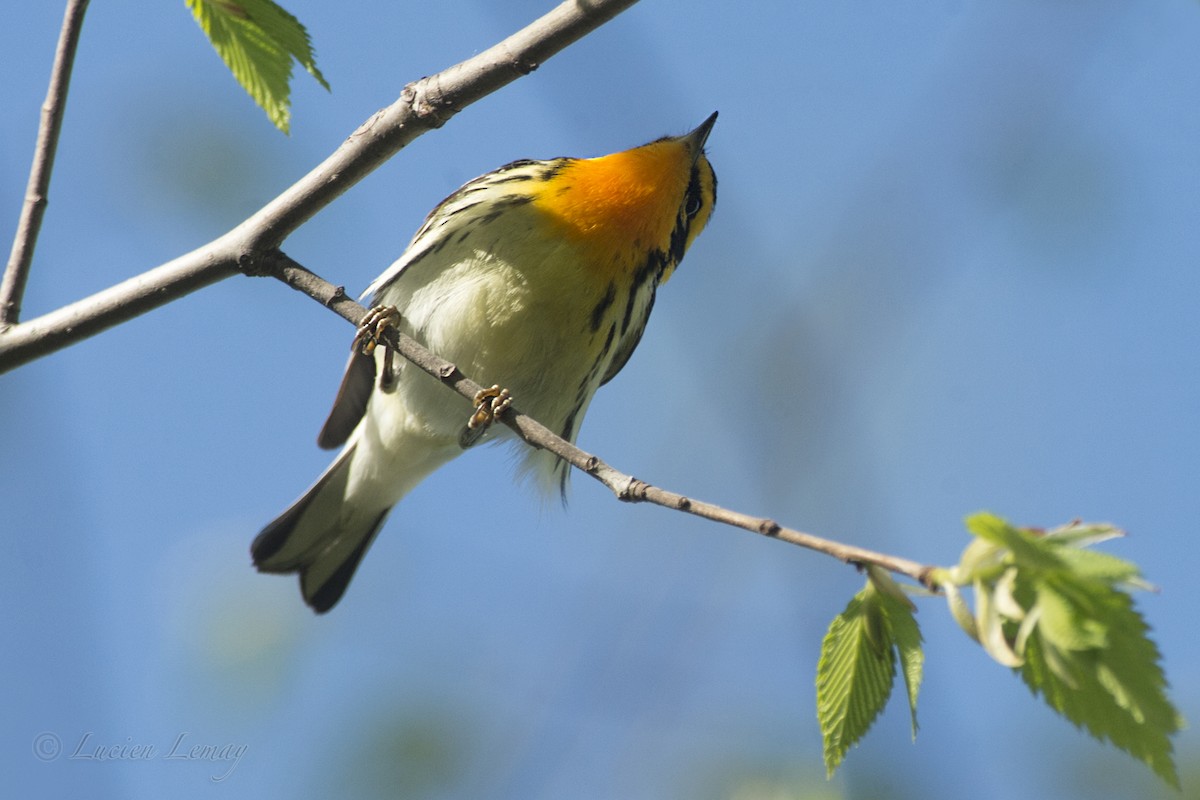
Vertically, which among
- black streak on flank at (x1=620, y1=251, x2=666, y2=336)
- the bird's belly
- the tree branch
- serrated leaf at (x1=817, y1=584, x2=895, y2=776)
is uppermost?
black streak on flank at (x1=620, y1=251, x2=666, y2=336)

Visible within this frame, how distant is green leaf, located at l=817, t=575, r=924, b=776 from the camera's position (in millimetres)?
1841

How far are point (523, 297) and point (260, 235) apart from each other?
4.39 feet

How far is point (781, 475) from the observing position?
2.94 metres

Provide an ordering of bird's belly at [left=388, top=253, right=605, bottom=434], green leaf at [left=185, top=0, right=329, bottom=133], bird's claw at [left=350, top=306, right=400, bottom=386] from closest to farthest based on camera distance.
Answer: green leaf at [left=185, top=0, right=329, bottom=133]
bird's claw at [left=350, top=306, right=400, bottom=386]
bird's belly at [left=388, top=253, right=605, bottom=434]

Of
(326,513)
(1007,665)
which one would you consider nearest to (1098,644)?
(1007,665)

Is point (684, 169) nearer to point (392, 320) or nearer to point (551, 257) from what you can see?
point (551, 257)

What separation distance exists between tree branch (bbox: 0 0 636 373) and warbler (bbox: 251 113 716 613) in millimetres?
904

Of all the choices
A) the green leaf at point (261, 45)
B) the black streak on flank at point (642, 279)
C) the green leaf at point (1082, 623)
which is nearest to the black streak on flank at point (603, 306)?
the black streak on flank at point (642, 279)

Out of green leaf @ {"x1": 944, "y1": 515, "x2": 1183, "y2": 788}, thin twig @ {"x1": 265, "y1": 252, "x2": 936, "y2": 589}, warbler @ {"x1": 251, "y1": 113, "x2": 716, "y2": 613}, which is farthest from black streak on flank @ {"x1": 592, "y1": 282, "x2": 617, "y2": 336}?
green leaf @ {"x1": 944, "y1": 515, "x2": 1183, "y2": 788}

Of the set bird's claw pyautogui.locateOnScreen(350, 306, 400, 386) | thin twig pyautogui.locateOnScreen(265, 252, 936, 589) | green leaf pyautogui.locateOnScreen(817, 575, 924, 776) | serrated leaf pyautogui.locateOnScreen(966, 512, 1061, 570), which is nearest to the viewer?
serrated leaf pyautogui.locateOnScreen(966, 512, 1061, 570)

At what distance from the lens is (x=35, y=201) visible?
9.35ft

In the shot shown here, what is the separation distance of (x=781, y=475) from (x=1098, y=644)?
4.83 ft

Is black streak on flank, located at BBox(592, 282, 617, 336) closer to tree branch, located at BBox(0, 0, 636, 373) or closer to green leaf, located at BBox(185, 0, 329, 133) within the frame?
tree branch, located at BBox(0, 0, 636, 373)

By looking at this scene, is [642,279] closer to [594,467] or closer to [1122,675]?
[594,467]
